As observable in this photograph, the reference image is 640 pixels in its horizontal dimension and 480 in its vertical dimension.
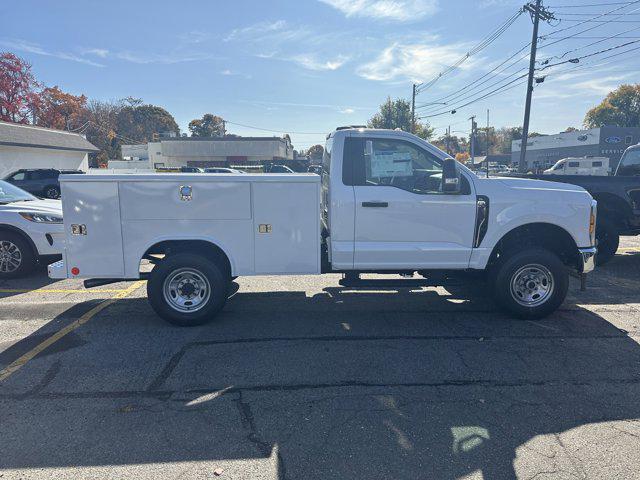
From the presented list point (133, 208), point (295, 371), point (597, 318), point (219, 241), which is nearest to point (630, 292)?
point (597, 318)

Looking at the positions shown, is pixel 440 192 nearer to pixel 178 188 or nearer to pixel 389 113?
pixel 178 188

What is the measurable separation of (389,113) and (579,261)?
169 ft

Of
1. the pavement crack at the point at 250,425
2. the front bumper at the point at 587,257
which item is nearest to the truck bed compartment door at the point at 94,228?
the pavement crack at the point at 250,425

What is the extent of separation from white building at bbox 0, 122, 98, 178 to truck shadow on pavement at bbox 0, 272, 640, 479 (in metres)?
25.5

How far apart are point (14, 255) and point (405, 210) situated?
6412mm

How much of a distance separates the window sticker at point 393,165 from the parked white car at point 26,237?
5.40 metres

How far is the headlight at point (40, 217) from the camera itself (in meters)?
7.20

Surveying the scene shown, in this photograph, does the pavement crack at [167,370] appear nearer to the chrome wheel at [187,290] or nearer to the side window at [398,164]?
the chrome wheel at [187,290]

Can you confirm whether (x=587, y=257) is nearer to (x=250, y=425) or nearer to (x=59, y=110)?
(x=250, y=425)

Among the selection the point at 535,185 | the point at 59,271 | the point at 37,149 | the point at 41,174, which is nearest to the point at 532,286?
the point at 535,185

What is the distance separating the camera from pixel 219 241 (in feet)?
16.6

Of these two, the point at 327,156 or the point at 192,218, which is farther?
the point at 327,156

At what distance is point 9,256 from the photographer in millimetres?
7320

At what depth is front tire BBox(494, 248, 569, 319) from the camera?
17.4 ft
